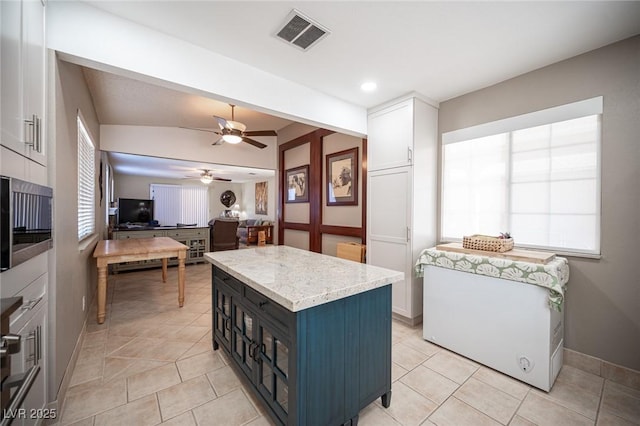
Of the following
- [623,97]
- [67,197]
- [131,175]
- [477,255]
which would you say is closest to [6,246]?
[67,197]

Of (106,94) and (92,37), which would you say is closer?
(92,37)

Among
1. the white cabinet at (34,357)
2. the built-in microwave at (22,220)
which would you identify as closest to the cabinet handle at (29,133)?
the built-in microwave at (22,220)

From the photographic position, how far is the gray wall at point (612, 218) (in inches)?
77.0

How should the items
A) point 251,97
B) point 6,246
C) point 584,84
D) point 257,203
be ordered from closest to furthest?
point 6,246
point 584,84
point 251,97
point 257,203

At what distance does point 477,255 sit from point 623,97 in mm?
1571

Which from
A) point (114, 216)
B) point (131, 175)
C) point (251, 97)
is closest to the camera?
point (251, 97)

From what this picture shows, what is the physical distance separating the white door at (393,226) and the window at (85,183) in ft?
10.0

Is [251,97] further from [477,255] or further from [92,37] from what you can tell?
[477,255]

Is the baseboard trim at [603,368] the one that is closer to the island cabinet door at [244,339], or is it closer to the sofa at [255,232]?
the island cabinet door at [244,339]

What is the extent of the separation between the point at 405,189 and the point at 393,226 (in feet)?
1.48

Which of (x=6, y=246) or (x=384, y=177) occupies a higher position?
(x=384, y=177)

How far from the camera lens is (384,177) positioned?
3.20 meters

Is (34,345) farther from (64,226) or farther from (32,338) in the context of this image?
(64,226)

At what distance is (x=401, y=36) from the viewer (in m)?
1.99
